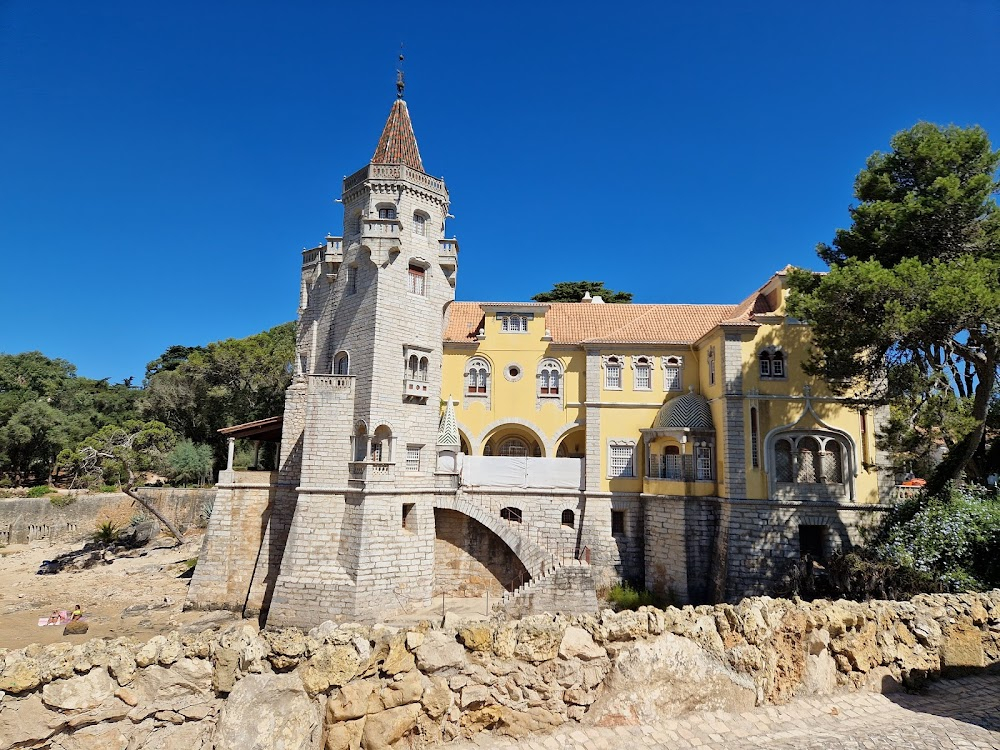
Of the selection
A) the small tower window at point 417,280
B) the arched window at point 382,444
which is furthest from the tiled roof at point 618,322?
the arched window at point 382,444

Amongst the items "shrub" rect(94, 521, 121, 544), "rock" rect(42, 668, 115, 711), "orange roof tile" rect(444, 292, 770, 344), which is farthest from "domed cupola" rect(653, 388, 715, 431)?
"shrub" rect(94, 521, 121, 544)

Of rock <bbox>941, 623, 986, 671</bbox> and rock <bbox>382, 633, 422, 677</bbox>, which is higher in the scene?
rock <bbox>382, 633, 422, 677</bbox>

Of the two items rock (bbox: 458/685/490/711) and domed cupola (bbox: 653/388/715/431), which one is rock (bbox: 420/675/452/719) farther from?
domed cupola (bbox: 653/388/715/431)

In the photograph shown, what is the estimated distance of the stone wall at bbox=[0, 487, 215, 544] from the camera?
126 feet

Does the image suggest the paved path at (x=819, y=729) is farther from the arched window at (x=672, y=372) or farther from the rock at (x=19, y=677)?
the arched window at (x=672, y=372)

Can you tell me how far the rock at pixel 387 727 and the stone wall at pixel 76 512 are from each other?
3635cm

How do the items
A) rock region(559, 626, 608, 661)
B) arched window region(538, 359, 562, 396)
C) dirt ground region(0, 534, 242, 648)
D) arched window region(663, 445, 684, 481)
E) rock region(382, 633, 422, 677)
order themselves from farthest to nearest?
1. arched window region(538, 359, 562, 396)
2. arched window region(663, 445, 684, 481)
3. dirt ground region(0, 534, 242, 648)
4. rock region(559, 626, 608, 661)
5. rock region(382, 633, 422, 677)

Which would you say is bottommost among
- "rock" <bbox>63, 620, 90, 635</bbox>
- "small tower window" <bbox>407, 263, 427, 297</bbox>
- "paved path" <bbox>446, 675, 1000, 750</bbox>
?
"rock" <bbox>63, 620, 90, 635</bbox>

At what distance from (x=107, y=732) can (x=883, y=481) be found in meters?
24.8

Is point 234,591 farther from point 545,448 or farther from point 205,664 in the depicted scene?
point 205,664

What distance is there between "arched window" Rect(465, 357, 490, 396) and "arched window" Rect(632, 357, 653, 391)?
6.98 m

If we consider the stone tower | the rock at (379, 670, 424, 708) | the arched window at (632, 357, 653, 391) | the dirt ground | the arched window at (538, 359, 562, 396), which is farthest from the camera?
the arched window at (538, 359, 562, 396)

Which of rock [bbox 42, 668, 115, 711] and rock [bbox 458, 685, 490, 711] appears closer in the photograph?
rock [bbox 42, 668, 115, 711]

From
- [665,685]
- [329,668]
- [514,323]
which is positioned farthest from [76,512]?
[665,685]
